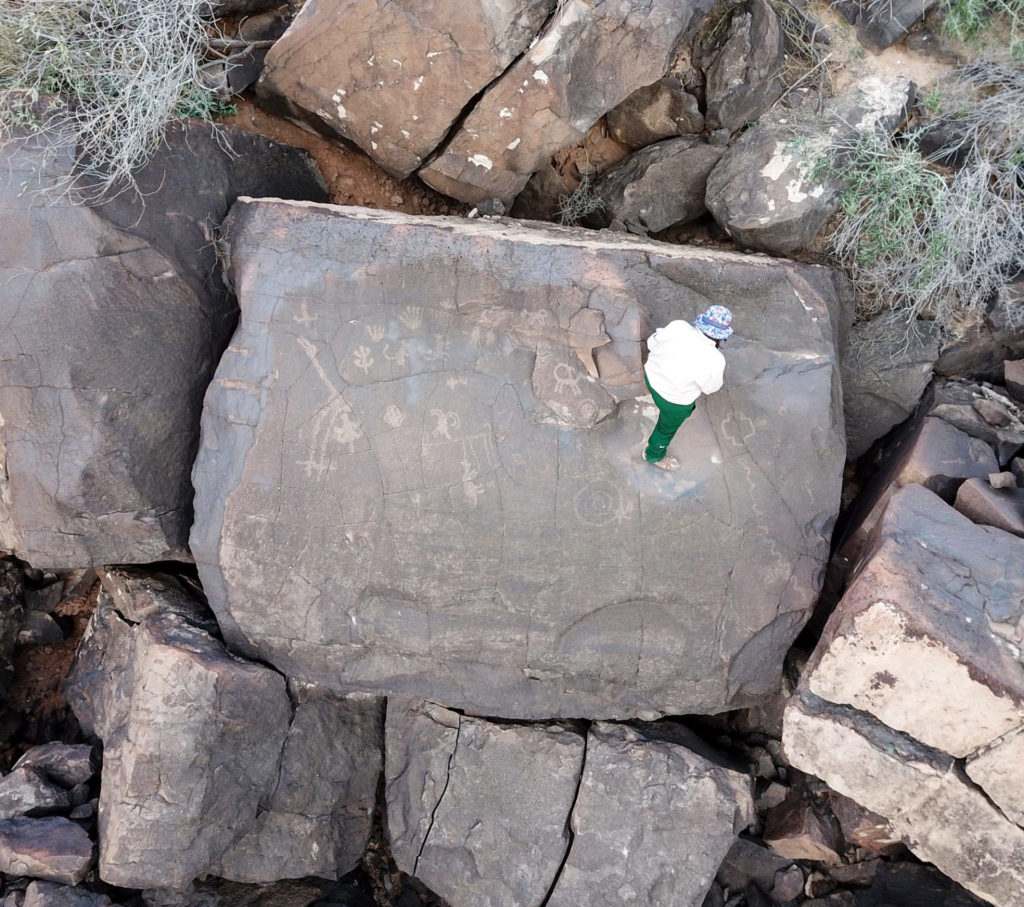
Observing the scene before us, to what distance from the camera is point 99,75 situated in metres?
3.38

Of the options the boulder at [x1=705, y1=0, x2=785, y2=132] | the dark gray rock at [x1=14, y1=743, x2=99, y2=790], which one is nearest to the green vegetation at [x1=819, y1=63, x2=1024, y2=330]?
the boulder at [x1=705, y1=0, x2=785, y2=132]

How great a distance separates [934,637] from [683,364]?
1.30 m

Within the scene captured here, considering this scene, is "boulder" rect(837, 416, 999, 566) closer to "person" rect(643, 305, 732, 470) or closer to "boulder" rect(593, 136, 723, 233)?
"person" rect(643, 305, 732, 470)

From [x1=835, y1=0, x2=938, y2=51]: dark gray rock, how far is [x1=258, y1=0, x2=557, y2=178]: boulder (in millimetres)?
1523

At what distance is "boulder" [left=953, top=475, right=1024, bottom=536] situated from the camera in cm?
310

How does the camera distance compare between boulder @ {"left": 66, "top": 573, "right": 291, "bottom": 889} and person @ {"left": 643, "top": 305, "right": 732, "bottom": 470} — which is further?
boulder @ {"left": 66, "top": 573, "right": 291, "bottom": 889}

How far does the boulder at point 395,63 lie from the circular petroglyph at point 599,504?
1648 millimetres

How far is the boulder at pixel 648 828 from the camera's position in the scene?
3.29 meters

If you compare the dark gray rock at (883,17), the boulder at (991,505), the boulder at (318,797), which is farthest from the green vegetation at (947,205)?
the boulder at (318,797)

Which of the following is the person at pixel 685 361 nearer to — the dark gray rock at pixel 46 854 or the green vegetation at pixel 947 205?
the green vegetation at pixel 947 205

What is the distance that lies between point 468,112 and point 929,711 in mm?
3018

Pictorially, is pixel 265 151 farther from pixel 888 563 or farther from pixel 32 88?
pixel 888 563

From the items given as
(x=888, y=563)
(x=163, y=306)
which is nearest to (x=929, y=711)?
(x=888, y=563)

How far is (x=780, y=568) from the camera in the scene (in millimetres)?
3264
